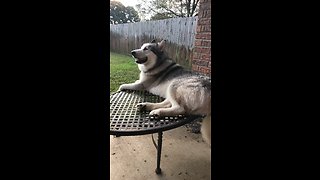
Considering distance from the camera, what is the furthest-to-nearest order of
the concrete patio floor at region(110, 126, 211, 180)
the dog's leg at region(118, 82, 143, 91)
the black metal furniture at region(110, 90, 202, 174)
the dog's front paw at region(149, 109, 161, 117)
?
1. the dog's leg at region(118, 82, 143, 91)
2. the concrete patio floor at region(110, 126, 211, 180)
3. the dog's front paw at region(149, 109, 161, 117)
4. the black metal furniture at region(110, 90, 202, 174)

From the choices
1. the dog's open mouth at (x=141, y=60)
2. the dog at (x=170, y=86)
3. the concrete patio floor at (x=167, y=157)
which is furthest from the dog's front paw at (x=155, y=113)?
the dog's open mouth at (x=141, y=60)

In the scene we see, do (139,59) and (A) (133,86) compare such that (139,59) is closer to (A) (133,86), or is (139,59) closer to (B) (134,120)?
(A) (133,86)

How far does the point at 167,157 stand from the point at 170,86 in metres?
0.71

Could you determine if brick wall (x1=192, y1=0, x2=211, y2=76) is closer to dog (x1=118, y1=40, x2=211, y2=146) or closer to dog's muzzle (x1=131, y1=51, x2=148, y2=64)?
dog (x1=118, y1=40, x2=211, y2=146)

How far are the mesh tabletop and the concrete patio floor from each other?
14.3 inches

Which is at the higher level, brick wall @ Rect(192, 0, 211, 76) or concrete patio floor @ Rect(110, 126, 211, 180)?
brick wall @ Rect(192, 0, 211, 76)

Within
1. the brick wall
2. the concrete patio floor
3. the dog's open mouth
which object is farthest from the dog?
the concrete patio floor

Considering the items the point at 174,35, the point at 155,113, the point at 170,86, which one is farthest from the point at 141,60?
the point at 174,35

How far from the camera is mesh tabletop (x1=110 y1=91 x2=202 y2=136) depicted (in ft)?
3.55

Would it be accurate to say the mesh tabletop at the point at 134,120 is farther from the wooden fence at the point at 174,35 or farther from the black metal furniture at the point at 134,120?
the wooden fence at the point at 174,35

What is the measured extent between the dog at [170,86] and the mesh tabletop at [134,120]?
0.05m
